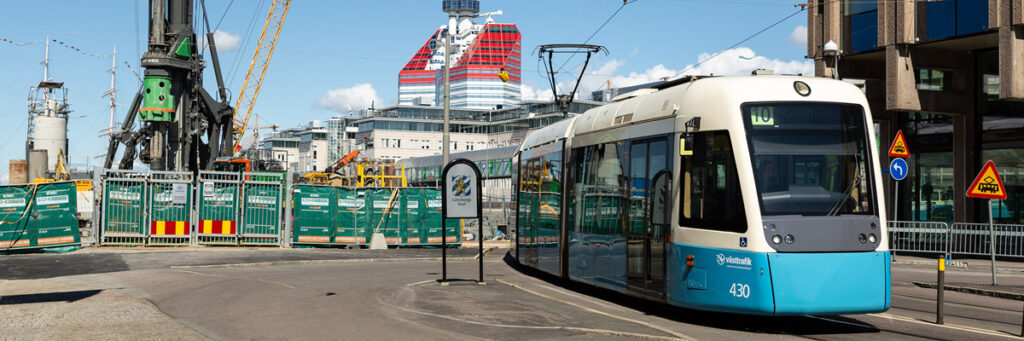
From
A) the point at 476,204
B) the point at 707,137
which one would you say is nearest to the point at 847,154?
the point at 707,137

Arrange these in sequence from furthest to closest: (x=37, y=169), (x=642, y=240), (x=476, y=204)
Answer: (x=37, y=169) → (x=476, y=204) → (x=642, y=240)

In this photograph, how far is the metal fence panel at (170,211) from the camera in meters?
28.3

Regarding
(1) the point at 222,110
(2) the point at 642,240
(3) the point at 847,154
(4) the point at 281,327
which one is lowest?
(4) the point at 281,327

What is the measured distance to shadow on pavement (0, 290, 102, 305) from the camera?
13711 millimetres

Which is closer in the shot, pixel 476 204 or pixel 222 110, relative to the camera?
pixel 476 204

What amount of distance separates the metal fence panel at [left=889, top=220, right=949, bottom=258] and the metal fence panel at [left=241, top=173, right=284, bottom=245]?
58.6 feet

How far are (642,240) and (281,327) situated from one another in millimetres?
4785

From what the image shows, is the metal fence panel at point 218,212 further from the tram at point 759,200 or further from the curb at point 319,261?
the tram at point 759,200

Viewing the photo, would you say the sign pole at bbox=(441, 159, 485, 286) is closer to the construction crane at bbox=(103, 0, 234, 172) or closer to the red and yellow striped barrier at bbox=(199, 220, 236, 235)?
the red and yellow striped barrier at bbox=(199, 220, 236, 235)

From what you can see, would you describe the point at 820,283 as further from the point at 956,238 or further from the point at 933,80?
the point at 933,80

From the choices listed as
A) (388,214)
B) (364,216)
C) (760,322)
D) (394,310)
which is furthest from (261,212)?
(760,322)

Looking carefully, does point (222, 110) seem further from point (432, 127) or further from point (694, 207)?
point (432, 127)

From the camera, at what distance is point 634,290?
13.2m

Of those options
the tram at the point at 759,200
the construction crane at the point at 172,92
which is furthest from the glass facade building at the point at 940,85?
the construction crane at the point at 172,92
